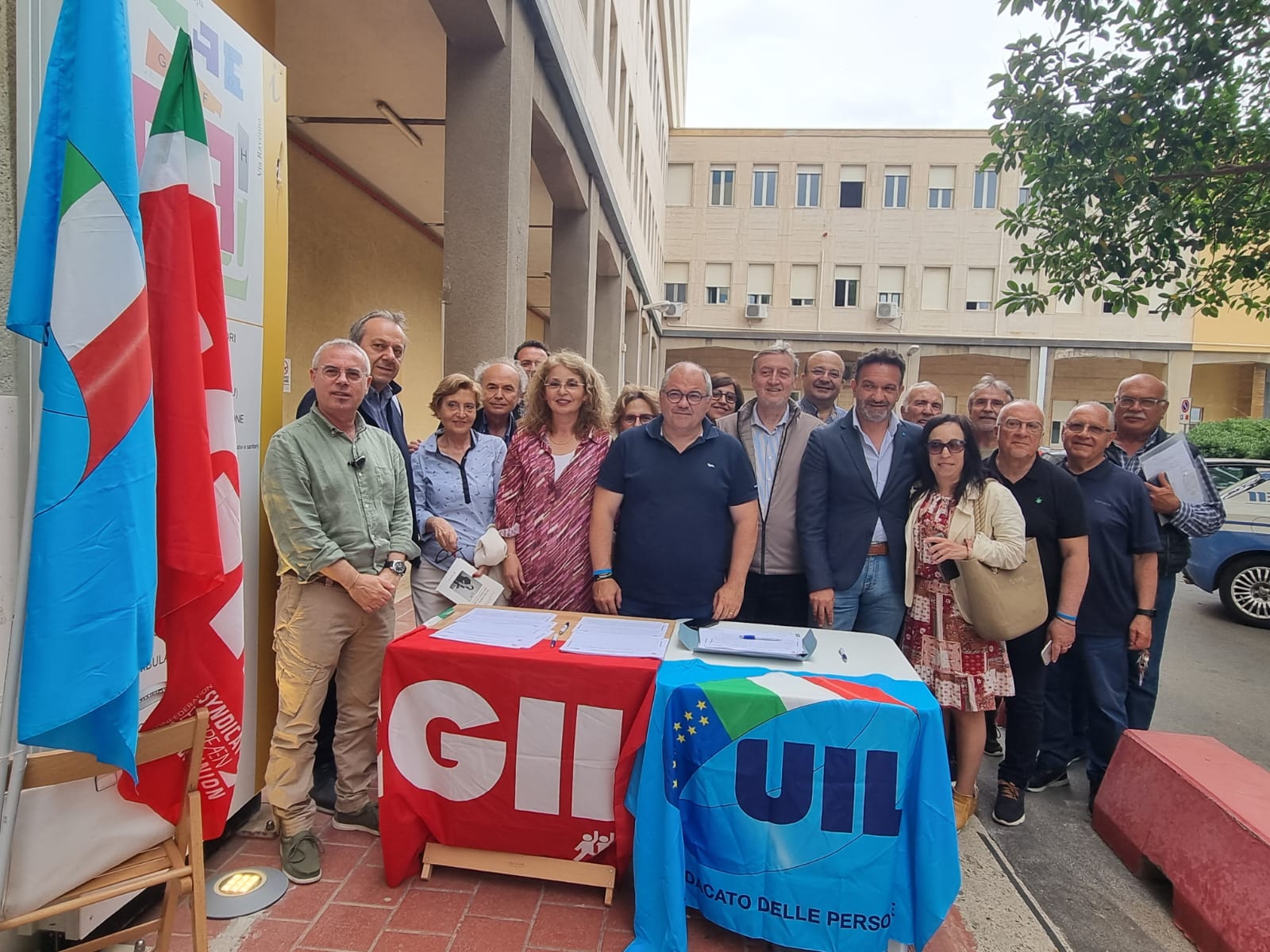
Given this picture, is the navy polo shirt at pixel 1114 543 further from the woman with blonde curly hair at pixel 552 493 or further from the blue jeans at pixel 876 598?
the woman with blonde curly hair at pixel 552 493

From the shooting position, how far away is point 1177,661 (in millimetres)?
6172

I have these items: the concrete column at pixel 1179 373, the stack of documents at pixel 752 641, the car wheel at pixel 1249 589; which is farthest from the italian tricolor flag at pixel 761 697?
the concrete column at pixel 1179 373

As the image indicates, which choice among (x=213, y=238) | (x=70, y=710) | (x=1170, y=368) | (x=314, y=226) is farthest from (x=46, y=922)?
(x=1170, y=368)

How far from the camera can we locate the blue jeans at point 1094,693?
11.5ft

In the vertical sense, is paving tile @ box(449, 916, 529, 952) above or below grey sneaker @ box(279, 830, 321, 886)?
below

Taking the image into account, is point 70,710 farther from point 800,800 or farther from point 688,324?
point 688,324

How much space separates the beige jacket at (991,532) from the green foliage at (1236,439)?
728 inches

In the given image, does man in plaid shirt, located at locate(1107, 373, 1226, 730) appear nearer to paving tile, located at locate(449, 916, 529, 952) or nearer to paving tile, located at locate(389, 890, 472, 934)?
paving tile, located at locate(449, 916, 529, 952)

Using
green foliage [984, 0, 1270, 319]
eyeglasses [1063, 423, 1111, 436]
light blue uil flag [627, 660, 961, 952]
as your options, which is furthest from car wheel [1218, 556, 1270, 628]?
light blue uil flag [627, 660, 961, 952]

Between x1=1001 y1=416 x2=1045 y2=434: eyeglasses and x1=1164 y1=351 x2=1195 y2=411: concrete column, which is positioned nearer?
x1=1001 y1=416 x2=1045 y2=434: eyeglasses

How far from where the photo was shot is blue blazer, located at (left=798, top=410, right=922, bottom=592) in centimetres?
331

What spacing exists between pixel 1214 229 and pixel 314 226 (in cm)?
792

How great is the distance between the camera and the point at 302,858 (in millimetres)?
2656

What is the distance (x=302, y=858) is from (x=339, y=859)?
149 millimetres
